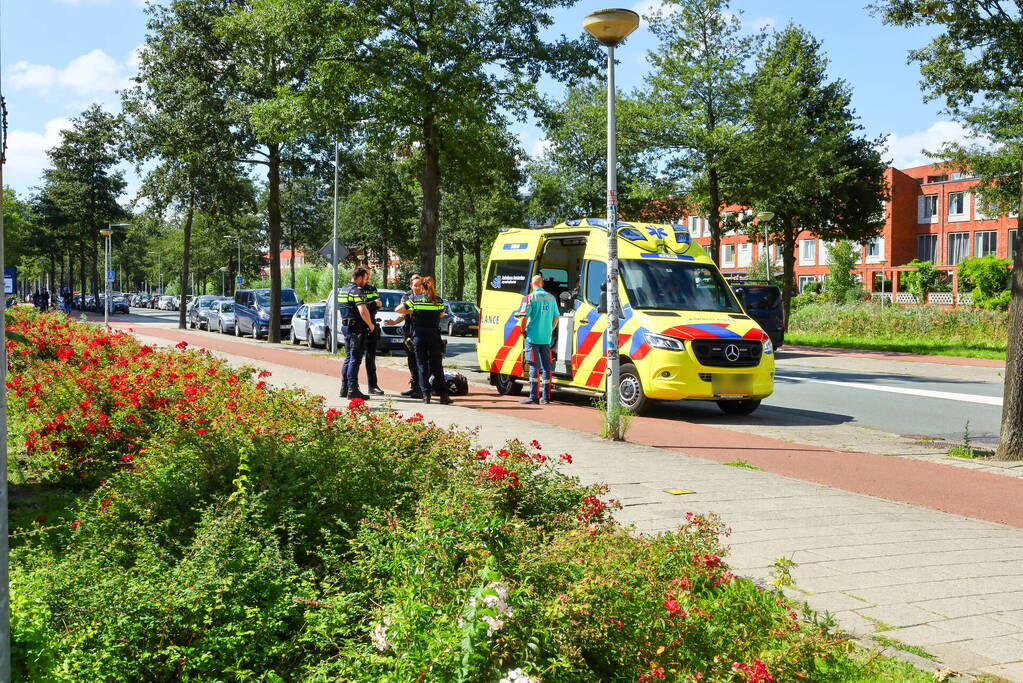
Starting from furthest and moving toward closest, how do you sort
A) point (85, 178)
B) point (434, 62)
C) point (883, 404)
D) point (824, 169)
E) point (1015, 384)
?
1. point (85, 178)
2. point (824, 169)
3. point (434, 62)
4. point (883, 404)
5. point (1015, 384)

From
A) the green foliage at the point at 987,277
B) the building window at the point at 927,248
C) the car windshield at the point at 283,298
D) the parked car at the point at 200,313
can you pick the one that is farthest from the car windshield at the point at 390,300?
the building window at the point at 927,248

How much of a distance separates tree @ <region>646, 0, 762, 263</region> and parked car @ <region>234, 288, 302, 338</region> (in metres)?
15.5

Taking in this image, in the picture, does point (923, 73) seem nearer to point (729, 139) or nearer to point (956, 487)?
point (956, 487)

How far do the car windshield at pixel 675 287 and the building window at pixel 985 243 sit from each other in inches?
2365

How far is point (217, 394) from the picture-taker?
26.8 feet

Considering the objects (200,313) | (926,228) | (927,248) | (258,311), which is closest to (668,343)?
(258,311)

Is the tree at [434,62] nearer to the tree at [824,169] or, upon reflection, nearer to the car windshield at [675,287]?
the car windshield at [675,287]

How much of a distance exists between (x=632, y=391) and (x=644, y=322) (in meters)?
0.98

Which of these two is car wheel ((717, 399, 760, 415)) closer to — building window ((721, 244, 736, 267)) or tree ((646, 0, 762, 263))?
tree ((646, 0, 762, 263))

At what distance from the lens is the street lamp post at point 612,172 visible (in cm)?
970

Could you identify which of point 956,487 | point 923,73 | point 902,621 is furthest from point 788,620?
point 923,73

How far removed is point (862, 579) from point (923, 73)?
11.5 metres

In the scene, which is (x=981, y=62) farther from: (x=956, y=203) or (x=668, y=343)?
(x=956, y=203)

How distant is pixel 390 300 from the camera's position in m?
27.0
